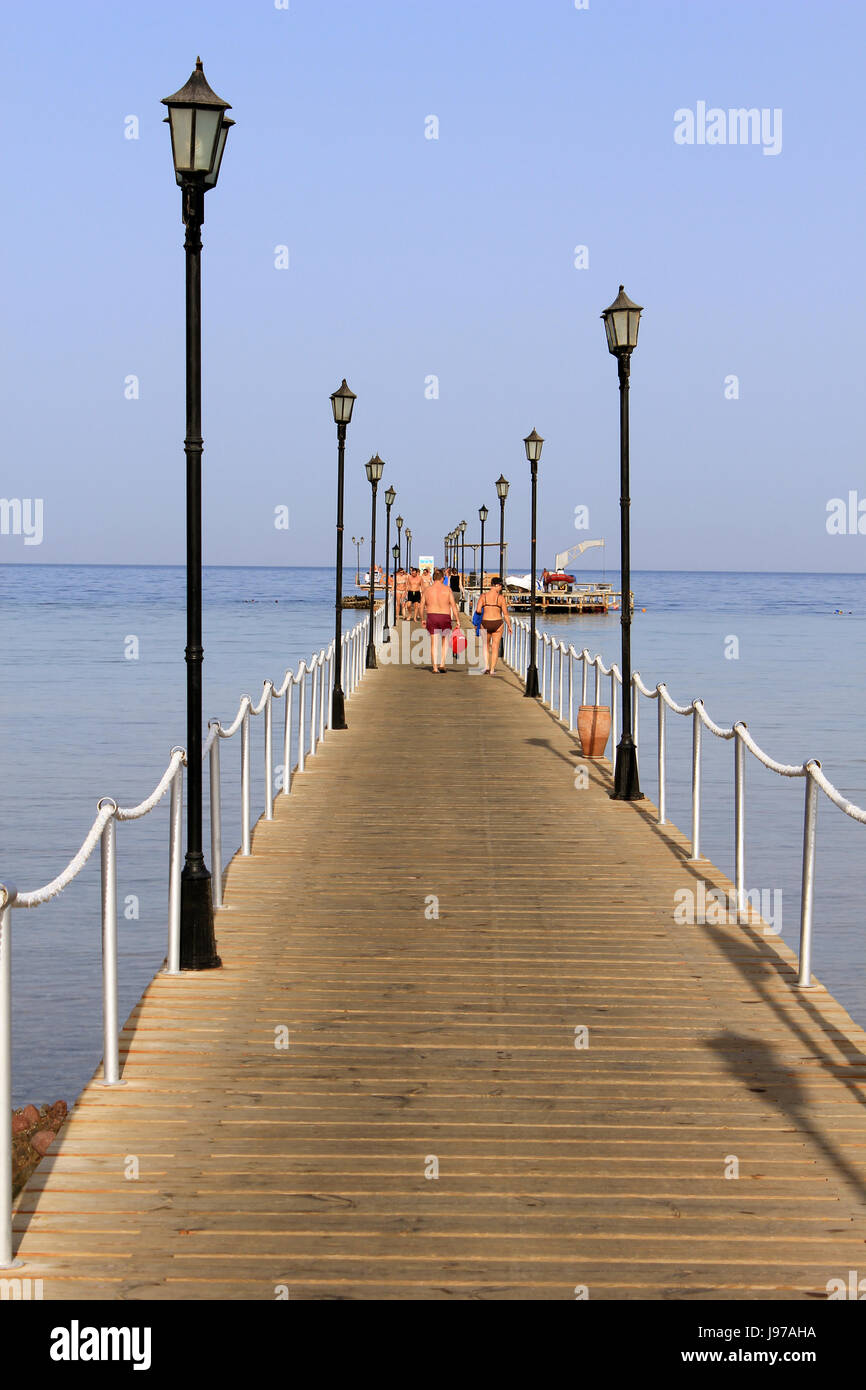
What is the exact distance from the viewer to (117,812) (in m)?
7.30

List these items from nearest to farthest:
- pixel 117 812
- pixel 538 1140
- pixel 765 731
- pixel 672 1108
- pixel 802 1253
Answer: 1. pixel 802 1253
2. pixel 538 1140
3. pixel 672 1108
4. pixel 117 812
5. pixel 765 731

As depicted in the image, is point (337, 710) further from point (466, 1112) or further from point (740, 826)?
point (466, 1112)

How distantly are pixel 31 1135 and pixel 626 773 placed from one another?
299 inches

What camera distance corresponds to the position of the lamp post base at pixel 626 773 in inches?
616

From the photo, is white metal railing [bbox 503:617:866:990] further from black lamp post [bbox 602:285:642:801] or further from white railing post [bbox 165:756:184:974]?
white railing post [bbox 165:756:184:974]

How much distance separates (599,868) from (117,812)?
559 cm

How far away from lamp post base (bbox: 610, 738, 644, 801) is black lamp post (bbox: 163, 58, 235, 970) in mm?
7372

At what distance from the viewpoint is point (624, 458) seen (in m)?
16.0

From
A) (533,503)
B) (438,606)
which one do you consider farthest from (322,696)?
(533,503)

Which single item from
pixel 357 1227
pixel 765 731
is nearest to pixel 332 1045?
pixel 357 1227

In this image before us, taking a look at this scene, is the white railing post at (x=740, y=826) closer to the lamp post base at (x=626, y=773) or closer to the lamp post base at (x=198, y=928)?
the lamp post base at (x=198, y=928)

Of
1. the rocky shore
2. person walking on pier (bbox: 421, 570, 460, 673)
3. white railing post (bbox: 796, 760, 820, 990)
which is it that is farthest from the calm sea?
white railing post (bbox: 796, 760, 820, 990)

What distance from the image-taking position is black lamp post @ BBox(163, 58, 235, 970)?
28.7ft
